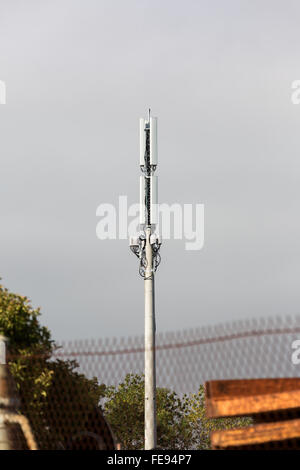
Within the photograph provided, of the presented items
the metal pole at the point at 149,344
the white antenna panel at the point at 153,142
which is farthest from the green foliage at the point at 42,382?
the white antenna panel at the point at 153,142

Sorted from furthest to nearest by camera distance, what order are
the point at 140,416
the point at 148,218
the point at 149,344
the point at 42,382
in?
the point at 140,416
the point at 148,218
the point at 149,344
the point at 42,382

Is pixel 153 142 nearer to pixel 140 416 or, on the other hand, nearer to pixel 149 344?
pixel 149 344

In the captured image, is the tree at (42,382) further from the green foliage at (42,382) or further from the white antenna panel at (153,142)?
the white antenna panel at (153,142)

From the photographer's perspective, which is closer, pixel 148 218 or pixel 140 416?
pixel 148 218

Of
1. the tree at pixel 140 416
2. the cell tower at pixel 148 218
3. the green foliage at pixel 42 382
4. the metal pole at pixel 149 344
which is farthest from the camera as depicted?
the tree at pixel 140 416

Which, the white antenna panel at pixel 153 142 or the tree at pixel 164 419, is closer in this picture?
the white antenna panel at pixel 153 142

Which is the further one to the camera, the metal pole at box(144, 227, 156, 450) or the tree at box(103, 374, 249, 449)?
the tree at box(103, 374, 249, 449)

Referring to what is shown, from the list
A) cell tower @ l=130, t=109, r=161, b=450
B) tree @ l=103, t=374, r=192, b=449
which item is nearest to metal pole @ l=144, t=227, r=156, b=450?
cell tower @ l=130, t=109, r=161, b=450

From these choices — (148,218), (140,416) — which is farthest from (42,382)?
(140,416)

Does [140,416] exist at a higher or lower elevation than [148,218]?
lower

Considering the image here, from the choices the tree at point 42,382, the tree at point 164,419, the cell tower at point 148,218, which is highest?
the cell tower at point 148,218

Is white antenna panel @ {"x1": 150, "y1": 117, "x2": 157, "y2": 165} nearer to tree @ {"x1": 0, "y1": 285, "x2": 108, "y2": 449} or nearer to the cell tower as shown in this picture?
the cell tower

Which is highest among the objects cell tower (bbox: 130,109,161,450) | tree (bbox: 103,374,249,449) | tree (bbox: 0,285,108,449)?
cell tower (bbox: 130,109,161,450)
